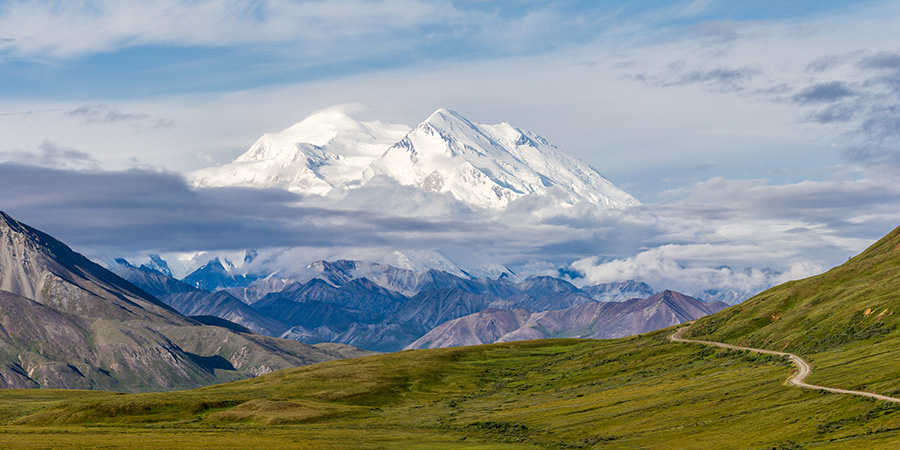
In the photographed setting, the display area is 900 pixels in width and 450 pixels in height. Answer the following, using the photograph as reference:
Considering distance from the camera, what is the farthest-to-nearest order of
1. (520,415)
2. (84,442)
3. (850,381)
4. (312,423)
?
(312,423) < (520,415) < (84,442) < (850,381)

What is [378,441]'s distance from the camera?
151 meters

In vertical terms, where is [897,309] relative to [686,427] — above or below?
above

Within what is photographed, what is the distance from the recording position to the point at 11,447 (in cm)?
12838

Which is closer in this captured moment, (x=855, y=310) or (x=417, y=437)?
(x=417, y=437)

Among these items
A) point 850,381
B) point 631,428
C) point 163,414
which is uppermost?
point 850,381

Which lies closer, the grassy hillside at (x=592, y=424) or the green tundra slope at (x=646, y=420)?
the grassy hillside at (x=592, y=424)

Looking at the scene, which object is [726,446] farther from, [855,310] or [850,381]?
[855,310]

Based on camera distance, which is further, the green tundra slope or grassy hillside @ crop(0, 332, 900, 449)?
the green tundra slope

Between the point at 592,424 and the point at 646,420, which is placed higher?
the point at 646,420

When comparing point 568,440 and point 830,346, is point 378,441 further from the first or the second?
point 830,346

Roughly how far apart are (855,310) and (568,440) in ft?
325

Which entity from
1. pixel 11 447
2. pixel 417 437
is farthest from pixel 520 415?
pixel 11 447

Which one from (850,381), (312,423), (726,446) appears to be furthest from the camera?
(312,423)

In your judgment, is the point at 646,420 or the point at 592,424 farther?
the point at 592,424
